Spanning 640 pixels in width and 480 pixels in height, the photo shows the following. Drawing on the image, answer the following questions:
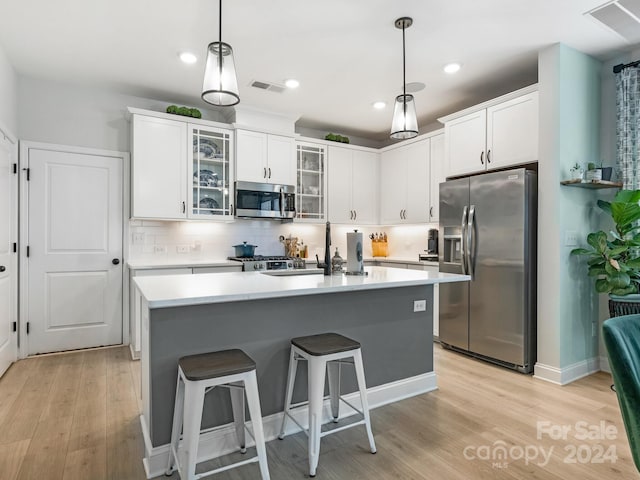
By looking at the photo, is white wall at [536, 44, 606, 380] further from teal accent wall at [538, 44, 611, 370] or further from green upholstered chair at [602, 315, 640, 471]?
green upholstered chair at [602, 315, 640, 471]

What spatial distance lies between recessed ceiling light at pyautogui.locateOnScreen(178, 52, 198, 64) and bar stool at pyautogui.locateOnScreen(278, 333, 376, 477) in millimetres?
2607

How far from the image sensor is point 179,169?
418cm

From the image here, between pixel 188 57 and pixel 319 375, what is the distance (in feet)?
9.55

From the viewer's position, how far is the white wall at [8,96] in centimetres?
326

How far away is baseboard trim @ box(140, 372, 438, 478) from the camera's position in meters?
1.97

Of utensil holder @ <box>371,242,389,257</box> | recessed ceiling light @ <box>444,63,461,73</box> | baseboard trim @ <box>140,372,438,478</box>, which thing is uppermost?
recessed ceiling light @ <box>444,63,461,73</box>

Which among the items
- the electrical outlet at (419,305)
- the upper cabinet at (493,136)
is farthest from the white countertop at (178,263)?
the electrical outlet at (419,305)

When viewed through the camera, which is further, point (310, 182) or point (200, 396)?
point (310, 182)

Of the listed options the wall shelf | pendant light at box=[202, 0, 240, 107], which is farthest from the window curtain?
pendant light at box=[202, 0, 240, 107]

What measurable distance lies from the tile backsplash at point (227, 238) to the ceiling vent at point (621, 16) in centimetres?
265

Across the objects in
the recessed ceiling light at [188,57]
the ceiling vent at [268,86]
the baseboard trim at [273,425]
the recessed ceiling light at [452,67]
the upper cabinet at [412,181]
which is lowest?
the baseboard trim at [273,425]

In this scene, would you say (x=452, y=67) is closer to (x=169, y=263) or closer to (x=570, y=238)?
(x=570, y=238)

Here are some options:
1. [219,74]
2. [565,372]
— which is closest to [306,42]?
[219,74]

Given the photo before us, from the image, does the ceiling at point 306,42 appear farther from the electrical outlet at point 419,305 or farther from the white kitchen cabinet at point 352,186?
the electrical outlet at point 419,305
